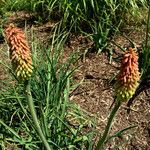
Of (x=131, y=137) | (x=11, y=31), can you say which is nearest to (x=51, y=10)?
(x=131, y=137)

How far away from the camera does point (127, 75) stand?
2.14 meters

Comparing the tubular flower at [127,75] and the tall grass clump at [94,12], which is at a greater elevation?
the tubular flower at [127,75]

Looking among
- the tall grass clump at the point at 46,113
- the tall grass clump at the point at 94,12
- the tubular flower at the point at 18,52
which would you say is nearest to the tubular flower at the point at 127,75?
the tubular flower at the point at 18,52

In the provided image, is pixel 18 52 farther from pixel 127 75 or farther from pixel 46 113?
pixel 46 113

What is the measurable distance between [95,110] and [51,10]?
1.75 metres

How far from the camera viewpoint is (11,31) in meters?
2.22

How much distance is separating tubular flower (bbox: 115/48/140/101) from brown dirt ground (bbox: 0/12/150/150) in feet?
4.14

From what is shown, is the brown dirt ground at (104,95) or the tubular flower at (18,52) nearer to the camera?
the tubular flower at (18,52)

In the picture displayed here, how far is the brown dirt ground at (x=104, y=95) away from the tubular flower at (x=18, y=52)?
1.45m

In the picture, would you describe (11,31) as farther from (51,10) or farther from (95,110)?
(51,10)

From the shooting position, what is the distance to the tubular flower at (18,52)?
218 cm

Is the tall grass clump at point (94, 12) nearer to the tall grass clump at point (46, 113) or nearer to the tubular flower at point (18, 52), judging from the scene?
the tall grass clump at point (46, 113)

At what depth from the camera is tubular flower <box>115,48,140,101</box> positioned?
213cm

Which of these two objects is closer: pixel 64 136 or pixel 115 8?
pixel 64 136
